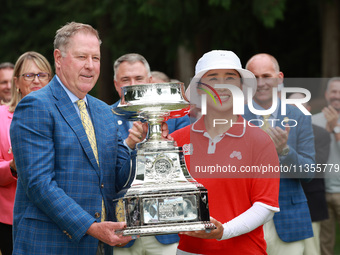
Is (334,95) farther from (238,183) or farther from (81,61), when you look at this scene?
(81,61)

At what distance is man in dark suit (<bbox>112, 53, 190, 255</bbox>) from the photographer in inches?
186

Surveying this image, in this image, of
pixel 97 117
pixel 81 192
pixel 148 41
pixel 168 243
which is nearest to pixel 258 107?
pixel 168 243

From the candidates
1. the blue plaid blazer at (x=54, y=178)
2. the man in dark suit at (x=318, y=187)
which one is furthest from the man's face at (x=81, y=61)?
the man in dark suit at (x=318, y=187)

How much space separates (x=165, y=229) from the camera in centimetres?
314

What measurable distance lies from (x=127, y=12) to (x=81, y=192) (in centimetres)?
952

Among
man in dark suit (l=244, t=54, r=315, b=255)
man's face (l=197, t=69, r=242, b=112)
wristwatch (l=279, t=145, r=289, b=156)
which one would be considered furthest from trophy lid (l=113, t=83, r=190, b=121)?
man in dark suit (l=244, t=54, r=315, b=255)

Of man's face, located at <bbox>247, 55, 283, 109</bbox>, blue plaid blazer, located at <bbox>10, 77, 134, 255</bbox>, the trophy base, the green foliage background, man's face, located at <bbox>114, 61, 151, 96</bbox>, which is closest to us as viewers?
the trophy base

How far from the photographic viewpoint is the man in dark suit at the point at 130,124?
15.5ft

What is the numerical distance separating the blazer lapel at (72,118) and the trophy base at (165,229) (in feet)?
1.56

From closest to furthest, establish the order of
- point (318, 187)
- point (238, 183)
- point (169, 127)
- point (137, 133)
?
point (238, 183), point (137, 133), point (169, 127), point (318, 187)

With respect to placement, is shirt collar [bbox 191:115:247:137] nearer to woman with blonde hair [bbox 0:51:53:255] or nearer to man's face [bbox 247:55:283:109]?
man's face [bbox 247:55:283:109]

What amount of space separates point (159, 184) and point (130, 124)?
1.76 metres

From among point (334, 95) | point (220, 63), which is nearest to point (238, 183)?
point (220, 63)

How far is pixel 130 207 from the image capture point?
3.20 metres
